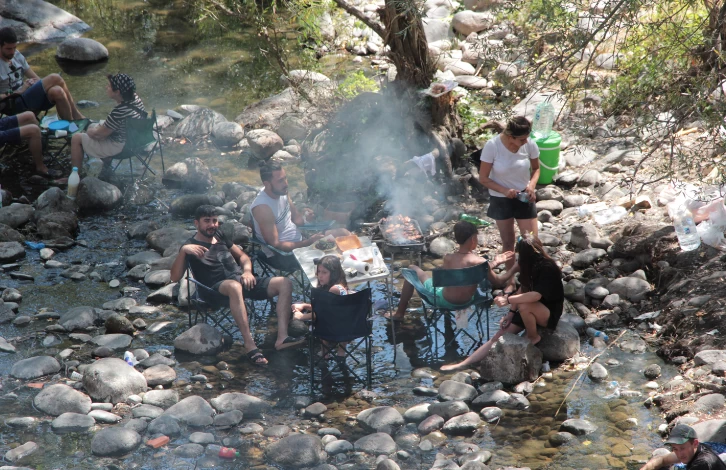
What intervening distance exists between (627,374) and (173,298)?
4.36m

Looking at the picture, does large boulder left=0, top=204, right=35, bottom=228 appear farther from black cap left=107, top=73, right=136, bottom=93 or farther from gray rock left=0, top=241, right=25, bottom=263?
black cap left=107, top=73, right=136, bottom=93

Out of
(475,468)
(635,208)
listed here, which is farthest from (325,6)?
(475,468)

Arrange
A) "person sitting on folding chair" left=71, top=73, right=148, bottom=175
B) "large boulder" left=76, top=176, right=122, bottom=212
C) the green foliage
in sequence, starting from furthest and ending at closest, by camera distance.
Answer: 1. the green foliage
2. "person sitting on folding chair" left=71, top=73, right=148, bottom=175
3. "large boulder" left=76, top=176, right=122, bottom=212

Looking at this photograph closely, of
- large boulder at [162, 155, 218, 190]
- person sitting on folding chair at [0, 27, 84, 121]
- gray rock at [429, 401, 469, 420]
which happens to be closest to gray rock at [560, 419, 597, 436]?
gray rock at [429, 401, 469, 420]

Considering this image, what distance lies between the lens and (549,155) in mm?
9180

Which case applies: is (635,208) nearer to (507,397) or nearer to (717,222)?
(717,222)

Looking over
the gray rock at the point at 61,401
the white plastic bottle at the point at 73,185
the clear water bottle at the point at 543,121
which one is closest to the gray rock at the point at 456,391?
the gray rock at the point at 61,401

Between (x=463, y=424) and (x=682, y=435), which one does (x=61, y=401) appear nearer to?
(x=463, y=424)

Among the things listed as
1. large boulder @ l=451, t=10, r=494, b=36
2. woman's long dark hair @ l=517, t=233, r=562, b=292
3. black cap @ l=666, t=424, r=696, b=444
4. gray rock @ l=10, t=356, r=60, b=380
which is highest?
large boulder @ l=451, t=10, r=494, b=36

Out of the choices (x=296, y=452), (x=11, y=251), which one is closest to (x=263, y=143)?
(x=11, y=251)

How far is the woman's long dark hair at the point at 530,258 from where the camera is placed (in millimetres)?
5945

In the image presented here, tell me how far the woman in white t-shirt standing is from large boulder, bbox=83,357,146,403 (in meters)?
3.57

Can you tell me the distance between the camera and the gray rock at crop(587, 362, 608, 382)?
580cm

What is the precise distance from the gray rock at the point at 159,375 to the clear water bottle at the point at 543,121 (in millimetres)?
5503
